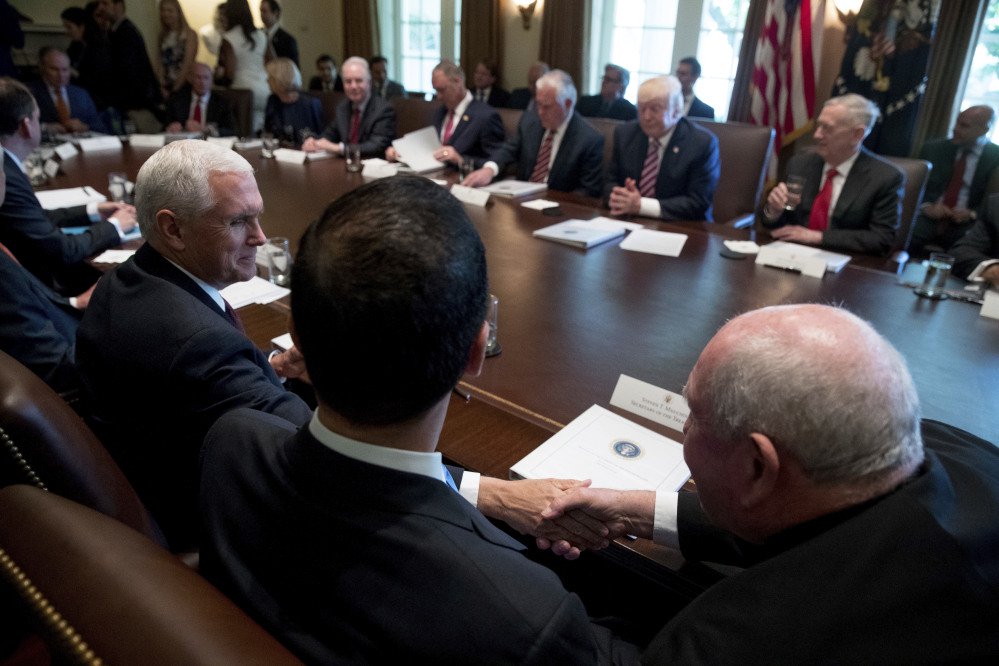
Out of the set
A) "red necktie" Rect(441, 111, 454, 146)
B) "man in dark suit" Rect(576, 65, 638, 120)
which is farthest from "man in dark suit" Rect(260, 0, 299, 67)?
"red necktie" Rect(441, 111, 454, 146)

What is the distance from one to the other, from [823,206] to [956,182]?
7.40ft

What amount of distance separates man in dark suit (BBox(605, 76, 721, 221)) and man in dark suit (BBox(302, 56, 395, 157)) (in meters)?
1.93

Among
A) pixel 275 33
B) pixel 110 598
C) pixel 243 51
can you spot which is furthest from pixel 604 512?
pixel 275 33

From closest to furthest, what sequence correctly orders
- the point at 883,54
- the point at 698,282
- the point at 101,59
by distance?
1. the point at 698,282
2. the point at 883,54
3. the point at 101,59

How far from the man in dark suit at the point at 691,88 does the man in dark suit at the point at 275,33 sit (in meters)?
4.76

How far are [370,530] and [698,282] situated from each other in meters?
1.74

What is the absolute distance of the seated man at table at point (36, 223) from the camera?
7.41 feet

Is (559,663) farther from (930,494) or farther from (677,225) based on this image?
(677,225)

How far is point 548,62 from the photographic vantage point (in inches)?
262

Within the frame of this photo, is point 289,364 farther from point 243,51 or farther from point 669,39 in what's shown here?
point 243,51

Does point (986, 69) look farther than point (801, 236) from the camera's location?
Yes

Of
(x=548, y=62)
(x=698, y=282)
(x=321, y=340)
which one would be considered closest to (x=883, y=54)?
(x=548, y=62)

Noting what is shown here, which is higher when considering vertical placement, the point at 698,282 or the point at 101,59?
the point at 101,59

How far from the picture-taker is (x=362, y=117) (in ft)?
15.5
